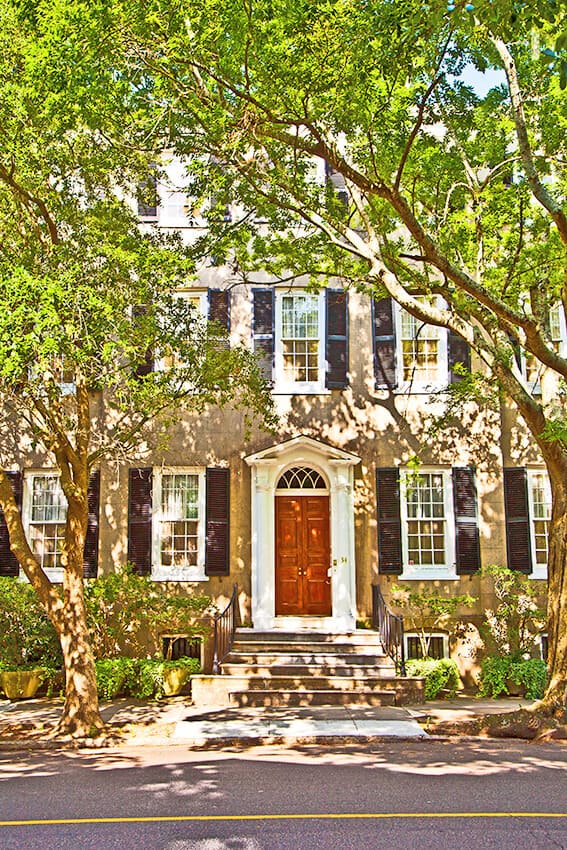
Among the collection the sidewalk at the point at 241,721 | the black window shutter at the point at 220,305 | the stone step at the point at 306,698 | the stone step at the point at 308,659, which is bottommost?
the sidewalk at the point at 241,721

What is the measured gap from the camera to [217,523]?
52.4 ft

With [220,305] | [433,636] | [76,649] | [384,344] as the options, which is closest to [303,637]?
[433,636]

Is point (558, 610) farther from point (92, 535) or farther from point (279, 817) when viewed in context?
point (92, 535)

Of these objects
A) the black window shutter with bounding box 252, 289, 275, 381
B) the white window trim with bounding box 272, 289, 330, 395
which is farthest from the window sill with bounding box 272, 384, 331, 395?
the black window shutter with bounding box 252, 289, 275, 381

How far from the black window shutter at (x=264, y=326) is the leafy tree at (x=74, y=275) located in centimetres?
275

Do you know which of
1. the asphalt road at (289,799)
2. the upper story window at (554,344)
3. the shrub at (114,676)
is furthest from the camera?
the upper story window at (554,344)

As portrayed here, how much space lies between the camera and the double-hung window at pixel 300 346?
1661cm

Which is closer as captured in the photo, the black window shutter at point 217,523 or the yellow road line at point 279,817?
the yellow road line at point 279,817

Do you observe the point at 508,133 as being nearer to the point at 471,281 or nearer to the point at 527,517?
the point at 471,281

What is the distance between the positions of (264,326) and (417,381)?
10.6 feet

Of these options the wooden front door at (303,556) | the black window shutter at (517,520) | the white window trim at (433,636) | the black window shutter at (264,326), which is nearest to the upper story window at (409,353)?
the black window shutter at (264,326)

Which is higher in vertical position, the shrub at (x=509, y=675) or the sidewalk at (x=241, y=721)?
the shrub at (x=509, y=675)

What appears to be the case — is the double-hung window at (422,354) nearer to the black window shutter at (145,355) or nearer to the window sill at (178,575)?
the black window shutter at (145,355)

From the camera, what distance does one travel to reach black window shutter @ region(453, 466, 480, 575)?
1593cm
